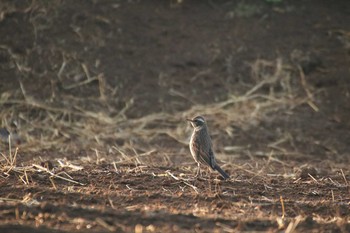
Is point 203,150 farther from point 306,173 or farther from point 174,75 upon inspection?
point 174,75

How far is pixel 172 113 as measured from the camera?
13.7 m

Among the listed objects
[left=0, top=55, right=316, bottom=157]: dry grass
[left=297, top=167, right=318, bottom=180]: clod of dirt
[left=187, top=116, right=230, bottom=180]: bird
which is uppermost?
[left=187, top=116, right=230, bottom=180]: bird

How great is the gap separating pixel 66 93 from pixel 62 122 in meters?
1.09

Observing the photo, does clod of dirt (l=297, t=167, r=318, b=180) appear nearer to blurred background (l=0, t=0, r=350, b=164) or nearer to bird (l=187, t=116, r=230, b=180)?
bird (l=187, t=116, r=230, b=180)

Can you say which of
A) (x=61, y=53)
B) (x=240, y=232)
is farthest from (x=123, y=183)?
(x=61, y=53)

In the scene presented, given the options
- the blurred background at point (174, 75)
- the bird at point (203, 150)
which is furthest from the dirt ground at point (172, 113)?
the bird at point (203, 150)

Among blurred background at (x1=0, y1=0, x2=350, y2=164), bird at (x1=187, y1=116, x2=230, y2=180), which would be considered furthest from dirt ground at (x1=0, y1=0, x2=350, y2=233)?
bird at (x1=187, y1=116, x2=230, y2=180)

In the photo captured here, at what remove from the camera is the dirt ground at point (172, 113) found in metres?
8.22

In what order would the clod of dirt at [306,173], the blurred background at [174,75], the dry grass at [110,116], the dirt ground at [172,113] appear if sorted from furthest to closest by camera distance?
the blurred background at [174,75] < the dry grass at [110,116] < the clod of dirt at [306,173] < the dirt ground at [172,113]

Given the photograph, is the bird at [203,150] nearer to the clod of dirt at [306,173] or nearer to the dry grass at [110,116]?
the clod of dirt at [306,173]

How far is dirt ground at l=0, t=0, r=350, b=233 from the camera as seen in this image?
8219mm

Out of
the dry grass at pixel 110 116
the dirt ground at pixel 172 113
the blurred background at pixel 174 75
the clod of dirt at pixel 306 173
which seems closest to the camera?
the dirt ground at pixel 172 113

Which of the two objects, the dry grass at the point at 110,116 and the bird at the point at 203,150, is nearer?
the bird at the point at 203,150

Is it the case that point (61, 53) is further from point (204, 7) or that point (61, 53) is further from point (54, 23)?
point (204, 7)
